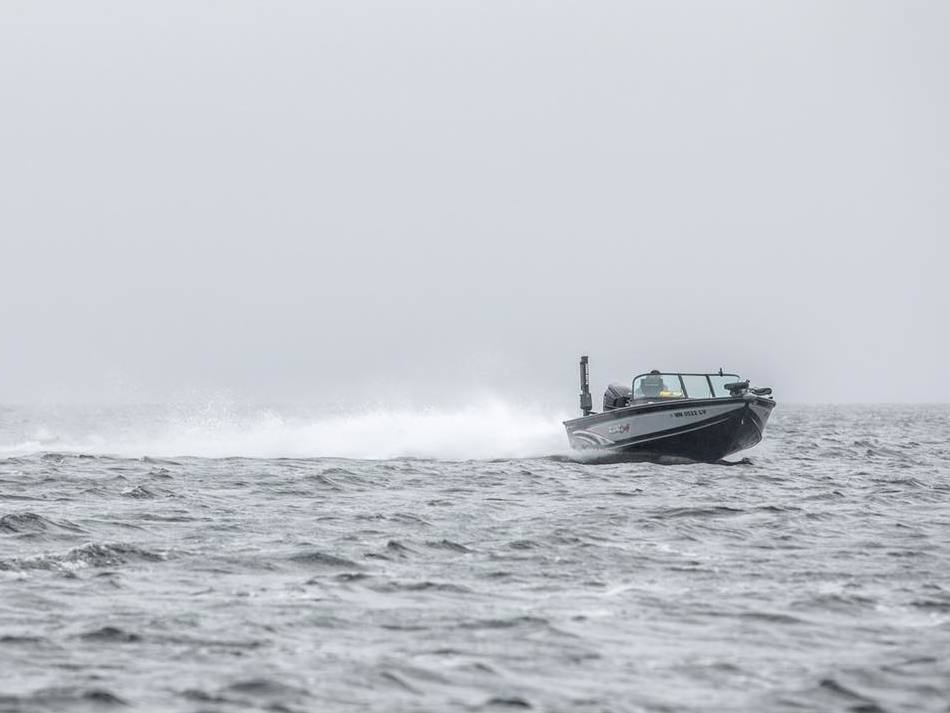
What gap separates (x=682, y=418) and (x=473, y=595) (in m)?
18.8

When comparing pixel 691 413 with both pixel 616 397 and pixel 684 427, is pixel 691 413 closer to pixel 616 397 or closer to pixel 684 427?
pixel 684 427

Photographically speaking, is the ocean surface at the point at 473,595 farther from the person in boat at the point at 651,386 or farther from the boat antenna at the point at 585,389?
the boat antenna at the point at 585,389

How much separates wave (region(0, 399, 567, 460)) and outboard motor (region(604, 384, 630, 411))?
14.5ft

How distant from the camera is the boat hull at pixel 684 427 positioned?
3144 centimetres

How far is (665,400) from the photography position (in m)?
31.7

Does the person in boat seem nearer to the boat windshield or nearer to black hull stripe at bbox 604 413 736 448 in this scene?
the boat windshield

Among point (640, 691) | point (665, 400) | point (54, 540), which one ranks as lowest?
point (640, 691)

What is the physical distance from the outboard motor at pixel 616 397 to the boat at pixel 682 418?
3cm

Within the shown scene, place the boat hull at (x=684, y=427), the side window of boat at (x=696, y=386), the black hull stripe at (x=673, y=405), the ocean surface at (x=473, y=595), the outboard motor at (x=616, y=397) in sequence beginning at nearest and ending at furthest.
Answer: the ocean surface at (x=473, y=595)
the black hull stripe at (x=673, y=405)
the boat hull at (x=684, y=427)
the side window of boat at (x=696, y=386)
the outboard motor at (x=616, y=397)

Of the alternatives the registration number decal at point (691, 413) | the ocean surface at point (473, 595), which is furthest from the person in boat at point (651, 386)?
the ocean surface at point (473, 595)

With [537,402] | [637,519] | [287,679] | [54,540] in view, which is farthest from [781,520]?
[537,402]

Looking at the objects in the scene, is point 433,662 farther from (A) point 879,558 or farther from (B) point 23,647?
(A) point 879,558

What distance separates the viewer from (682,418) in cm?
3164

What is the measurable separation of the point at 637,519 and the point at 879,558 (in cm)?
491
